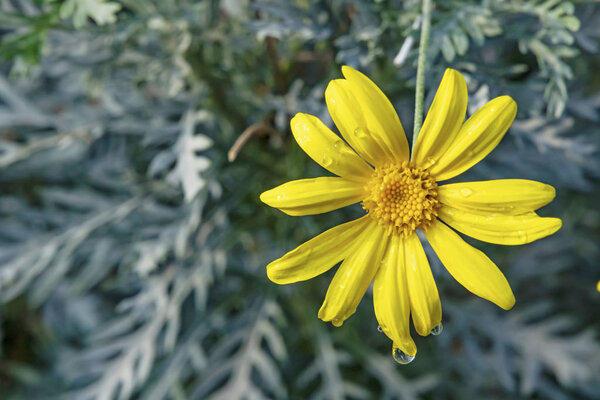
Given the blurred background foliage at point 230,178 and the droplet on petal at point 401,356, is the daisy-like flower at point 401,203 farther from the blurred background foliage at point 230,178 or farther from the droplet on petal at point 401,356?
the blurred background foliage at point 230,178

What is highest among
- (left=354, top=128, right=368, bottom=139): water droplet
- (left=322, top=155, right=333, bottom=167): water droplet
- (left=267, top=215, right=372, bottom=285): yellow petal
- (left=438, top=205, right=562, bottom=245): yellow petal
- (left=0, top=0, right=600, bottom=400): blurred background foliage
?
(left=354, top=128, right=368, bottom=139): water droplet

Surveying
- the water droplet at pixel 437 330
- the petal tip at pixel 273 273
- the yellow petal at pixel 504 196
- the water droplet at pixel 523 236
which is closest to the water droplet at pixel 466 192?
the yellow petal at pixel 504 196

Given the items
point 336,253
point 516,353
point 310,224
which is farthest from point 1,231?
point 516,353

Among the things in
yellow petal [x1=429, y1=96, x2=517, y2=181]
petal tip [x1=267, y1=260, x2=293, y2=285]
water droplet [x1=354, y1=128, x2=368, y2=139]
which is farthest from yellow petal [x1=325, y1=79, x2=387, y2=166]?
petal tip [x1=267, y1=260, x2=293, y2=285]

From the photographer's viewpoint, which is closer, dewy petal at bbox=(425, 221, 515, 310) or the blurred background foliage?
dewy petal at bbox=(425, 221, 515, 310)

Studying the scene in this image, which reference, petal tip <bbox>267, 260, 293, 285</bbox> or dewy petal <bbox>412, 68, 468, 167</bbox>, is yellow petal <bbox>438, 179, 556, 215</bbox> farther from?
petal tip <bbox>267, 260, 293, 285</bbox>

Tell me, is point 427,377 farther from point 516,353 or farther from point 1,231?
point 1,231

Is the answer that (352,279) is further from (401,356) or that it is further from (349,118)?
(349,118)
